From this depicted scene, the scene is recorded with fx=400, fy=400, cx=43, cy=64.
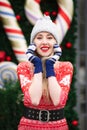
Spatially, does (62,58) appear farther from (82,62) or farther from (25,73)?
(25,73)

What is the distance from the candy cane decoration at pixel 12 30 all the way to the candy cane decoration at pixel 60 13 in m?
0.25

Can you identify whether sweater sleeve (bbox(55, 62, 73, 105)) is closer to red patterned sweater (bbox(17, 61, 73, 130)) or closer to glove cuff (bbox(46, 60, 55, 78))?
red patterned sweater (bbox(17, 61, 73, 130))

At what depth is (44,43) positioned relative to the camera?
131 inches

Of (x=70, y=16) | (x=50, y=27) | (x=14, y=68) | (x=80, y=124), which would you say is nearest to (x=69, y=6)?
(x=70, y=16)

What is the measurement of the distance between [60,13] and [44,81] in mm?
2870

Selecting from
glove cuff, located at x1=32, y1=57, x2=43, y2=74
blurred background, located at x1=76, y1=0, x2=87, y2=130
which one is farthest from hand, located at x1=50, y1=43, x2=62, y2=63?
blurred background, located at x1=76, y1=0, x2=87, y2=130

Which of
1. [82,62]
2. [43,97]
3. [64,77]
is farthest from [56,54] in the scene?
[82,62]

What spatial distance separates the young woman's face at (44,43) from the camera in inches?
132

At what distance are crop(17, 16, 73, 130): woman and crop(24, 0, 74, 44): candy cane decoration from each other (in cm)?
244

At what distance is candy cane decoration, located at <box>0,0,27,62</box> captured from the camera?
5727mm

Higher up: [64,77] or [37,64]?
[37,64]

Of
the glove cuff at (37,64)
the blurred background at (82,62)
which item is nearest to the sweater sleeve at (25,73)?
the glove cuff at (37,64)

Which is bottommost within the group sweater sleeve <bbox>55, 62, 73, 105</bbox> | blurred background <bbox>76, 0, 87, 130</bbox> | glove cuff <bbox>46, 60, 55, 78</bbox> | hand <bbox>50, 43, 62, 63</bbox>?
blurred background <bbox>76, 0, 87, 130</bbox>

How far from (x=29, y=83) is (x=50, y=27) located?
0.51 metres
